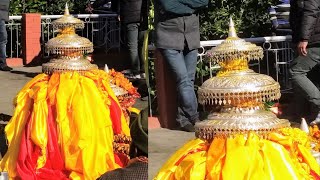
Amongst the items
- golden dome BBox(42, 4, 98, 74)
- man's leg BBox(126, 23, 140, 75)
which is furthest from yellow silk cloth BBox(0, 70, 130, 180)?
man's leg BBox(126, 23, 140, 75)

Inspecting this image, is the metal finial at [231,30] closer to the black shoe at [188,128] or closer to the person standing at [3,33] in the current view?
the black shoe at [188,128]

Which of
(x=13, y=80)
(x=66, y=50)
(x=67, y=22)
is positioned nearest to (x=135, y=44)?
(x=67, y=22)

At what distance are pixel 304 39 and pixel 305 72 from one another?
6 cm

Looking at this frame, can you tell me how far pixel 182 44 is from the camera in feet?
3.76

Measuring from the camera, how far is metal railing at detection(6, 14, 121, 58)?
1.45 metres

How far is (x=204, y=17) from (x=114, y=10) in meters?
0.29

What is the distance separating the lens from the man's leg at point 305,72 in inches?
47.2

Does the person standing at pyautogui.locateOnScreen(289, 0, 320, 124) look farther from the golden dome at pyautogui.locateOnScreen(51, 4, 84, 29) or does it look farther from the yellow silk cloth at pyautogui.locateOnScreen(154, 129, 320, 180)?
the golden dome at pyautogui.locateOnScreen(51, 4, 84, 29)

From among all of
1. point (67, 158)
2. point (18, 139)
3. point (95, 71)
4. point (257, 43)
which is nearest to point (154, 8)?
point (257, 43)

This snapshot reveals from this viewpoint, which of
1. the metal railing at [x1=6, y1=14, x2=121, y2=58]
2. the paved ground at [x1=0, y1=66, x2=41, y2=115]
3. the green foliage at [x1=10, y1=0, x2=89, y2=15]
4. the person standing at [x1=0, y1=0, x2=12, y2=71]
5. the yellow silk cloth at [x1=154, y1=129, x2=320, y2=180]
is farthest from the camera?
the paved ground at [x1=0, y1=66, x2=41, y2=115]

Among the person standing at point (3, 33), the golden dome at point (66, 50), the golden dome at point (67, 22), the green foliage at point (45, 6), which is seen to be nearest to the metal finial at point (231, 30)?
the green foliage at point (45, 6)

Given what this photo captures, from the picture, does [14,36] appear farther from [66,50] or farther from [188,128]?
[188,128]

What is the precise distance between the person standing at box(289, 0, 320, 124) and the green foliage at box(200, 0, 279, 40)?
0.19 feet

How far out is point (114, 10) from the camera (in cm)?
137
